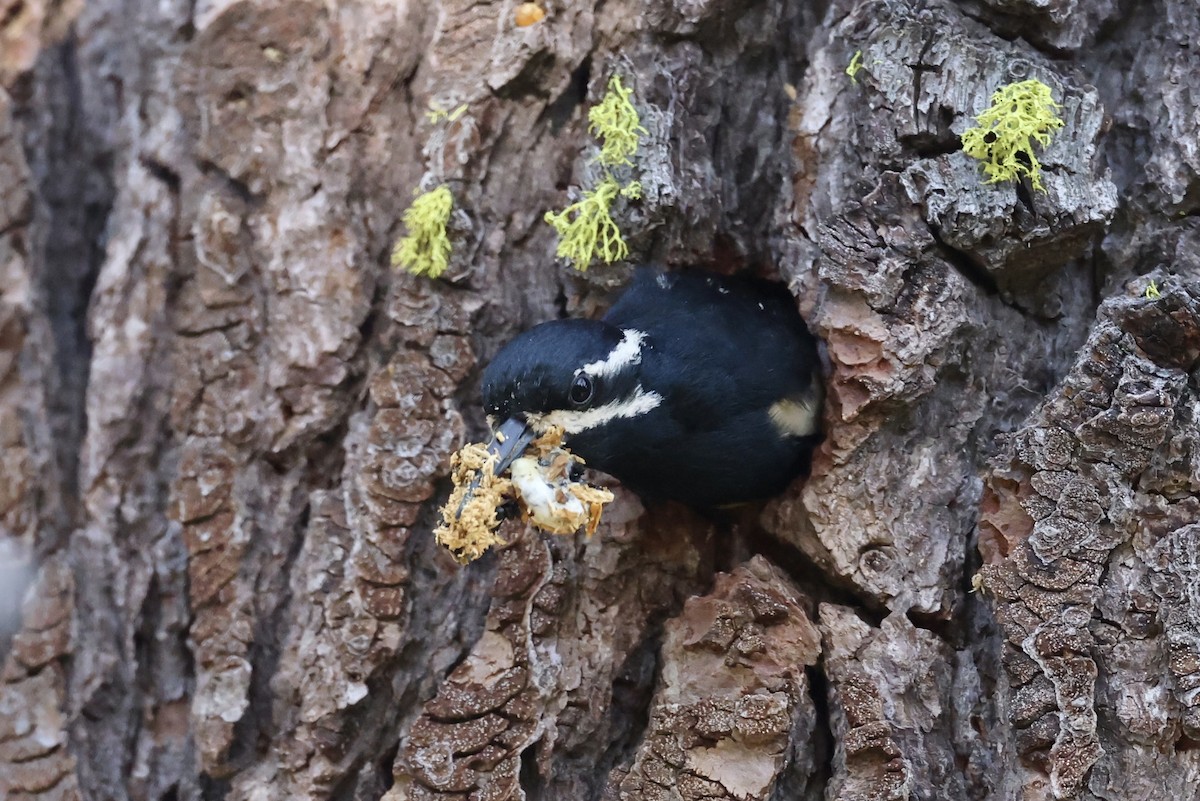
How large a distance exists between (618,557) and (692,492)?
0.23 metres

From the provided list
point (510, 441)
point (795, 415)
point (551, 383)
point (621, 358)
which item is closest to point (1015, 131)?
point (795, 415)

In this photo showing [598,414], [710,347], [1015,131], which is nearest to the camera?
[1015,131]

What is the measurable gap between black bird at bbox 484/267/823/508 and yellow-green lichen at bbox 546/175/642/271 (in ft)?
0.49

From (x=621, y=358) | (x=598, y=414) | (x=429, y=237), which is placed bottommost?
(x=598, y=414)

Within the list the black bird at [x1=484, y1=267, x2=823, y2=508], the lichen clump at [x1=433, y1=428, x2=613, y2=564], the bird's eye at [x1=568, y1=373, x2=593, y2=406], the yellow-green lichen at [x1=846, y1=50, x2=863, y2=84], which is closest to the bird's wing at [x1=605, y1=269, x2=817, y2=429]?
the black bird at [x1=484, y1=267, x2=823, y2=508]

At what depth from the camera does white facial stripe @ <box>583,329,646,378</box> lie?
92.4 inches

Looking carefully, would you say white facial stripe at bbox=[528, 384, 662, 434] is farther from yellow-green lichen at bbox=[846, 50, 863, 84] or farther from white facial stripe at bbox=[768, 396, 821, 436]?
yellow-green lichen at bbox=[846, 50, 863, 84]

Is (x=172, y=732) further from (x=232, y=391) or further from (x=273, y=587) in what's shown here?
(x=232, y=391)

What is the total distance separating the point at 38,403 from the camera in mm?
2785

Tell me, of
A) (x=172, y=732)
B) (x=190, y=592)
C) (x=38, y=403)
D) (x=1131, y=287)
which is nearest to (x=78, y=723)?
(x=172, y=732)

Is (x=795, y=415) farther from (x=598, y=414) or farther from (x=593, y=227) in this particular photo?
(x=593, y=227)

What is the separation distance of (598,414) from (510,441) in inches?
8.6

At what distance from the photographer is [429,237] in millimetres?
2562

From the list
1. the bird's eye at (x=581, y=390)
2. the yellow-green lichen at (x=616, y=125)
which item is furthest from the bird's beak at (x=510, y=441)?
the yellow-green lichen at (x=616, y=125)
